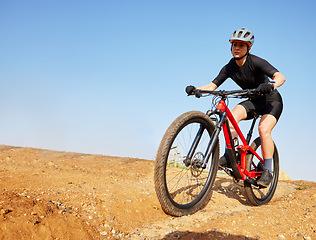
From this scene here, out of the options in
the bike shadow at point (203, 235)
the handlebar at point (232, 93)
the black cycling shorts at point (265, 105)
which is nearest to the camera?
the bike shadow at point (203, 235)

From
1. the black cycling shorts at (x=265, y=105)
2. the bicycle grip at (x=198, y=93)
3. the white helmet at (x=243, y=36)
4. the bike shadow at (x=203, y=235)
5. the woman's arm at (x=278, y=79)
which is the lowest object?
the bike shadow at (x=203, y=235)

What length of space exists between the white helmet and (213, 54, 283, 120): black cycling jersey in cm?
37

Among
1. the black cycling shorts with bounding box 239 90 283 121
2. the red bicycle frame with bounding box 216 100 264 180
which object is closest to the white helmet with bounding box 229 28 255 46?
the black cycling shorts with bounding box 239 90 283 121

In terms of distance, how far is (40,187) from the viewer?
4.55 m

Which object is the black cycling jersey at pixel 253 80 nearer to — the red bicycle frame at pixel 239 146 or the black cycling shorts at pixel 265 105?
the black cycling shorts at pixel 265 105

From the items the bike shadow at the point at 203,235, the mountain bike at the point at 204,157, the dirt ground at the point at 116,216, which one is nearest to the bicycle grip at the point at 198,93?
the mountain bike at the point at 204,157

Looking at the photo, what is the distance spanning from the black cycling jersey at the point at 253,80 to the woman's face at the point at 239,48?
0.19 m

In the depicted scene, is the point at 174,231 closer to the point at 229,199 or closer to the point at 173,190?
the point at 173,190

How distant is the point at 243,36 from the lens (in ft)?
15.8

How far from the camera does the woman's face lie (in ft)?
16.3

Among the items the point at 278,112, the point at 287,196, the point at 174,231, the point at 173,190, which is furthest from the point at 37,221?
the point at 287,196

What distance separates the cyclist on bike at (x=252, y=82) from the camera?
488 cm

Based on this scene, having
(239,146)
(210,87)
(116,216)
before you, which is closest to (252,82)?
(210,87)

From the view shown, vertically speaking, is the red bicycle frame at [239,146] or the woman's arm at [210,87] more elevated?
the woman's arm at [210,87]
